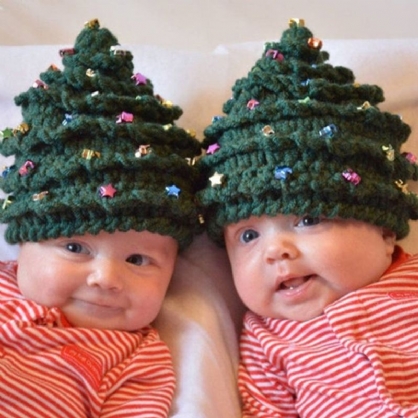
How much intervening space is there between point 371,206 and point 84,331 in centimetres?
44

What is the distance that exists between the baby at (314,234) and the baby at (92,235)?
10cm

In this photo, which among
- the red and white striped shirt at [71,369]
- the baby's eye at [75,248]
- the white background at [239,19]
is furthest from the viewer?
the white background at [239,19]

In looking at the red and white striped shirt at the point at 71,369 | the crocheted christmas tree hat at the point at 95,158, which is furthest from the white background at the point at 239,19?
the red and white striped shirt at the point at 71,369

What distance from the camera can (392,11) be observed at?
1.47m

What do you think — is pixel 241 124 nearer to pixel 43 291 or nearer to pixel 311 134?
pixel 311 134

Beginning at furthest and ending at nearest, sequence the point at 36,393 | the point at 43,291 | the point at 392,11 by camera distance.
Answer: the point at 392,11, the point at 43,291, the point at 36,393

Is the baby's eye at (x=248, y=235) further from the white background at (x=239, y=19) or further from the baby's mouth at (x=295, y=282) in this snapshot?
the white background at (x=239, y=19)

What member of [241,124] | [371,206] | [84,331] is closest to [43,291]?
[84,331]

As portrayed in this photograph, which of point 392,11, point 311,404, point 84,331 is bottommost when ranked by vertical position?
point 311,404

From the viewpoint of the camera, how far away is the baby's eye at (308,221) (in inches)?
38.5

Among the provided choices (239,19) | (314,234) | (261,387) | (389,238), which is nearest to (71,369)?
(261,387)

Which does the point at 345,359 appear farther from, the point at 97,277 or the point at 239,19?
the point at 239,19

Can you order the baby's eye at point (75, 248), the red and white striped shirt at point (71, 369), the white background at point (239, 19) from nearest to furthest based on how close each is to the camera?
the red and white striped shirt at point (71, 369), the baby's eye at point (75, 248), the white background at point (239, 19)

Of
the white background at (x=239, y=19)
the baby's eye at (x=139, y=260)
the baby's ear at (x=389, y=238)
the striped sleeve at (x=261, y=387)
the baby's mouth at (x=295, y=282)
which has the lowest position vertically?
the striped sleeve at (x=261, y=387)
